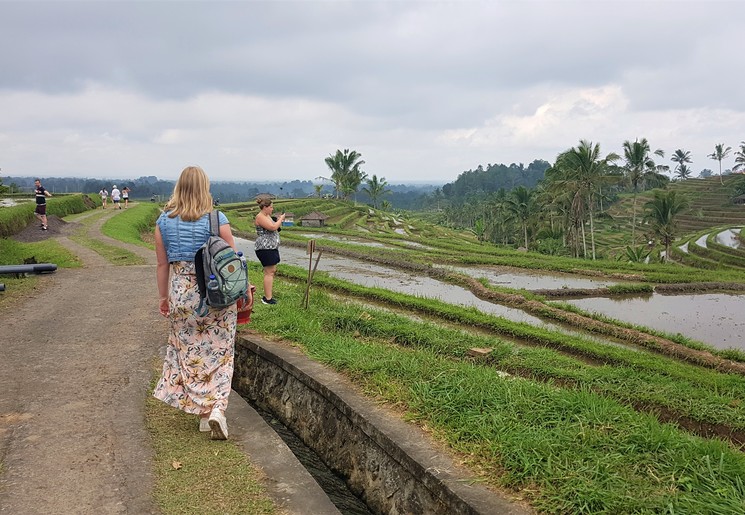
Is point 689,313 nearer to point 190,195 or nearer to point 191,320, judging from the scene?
point 191,320

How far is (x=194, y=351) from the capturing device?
3918 millimetres

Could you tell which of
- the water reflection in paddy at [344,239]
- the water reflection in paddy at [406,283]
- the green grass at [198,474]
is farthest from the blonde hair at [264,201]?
the water reflection in paddy at [344,239]

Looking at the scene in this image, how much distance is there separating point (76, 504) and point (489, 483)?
2438 millimetres

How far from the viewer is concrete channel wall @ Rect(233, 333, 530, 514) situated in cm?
320

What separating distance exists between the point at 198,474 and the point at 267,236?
395 centimetres

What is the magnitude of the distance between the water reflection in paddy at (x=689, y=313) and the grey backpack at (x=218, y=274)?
10.2 metres

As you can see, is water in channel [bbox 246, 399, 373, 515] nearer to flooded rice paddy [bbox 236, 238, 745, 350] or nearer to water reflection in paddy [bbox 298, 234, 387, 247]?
flooded rice paddy [bbox 236, 238, 745, 350]

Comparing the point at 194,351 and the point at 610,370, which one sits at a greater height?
the point at 194,351

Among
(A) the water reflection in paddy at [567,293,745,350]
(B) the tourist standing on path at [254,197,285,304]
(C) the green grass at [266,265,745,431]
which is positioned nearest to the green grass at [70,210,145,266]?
(B) the tourist standing on path at [254,197,285,304]

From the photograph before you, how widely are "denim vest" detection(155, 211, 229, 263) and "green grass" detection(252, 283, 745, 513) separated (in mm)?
1948

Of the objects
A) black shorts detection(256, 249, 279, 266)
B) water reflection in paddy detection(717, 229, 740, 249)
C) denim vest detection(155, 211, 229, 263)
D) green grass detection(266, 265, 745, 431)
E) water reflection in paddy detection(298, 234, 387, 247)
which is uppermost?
denim vest detection(155, 211, 229, 263)

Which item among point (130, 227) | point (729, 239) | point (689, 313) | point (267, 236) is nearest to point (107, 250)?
point (130, 227)

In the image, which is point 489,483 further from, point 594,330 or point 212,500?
point 594,330

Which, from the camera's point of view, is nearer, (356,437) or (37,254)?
(356,437)
